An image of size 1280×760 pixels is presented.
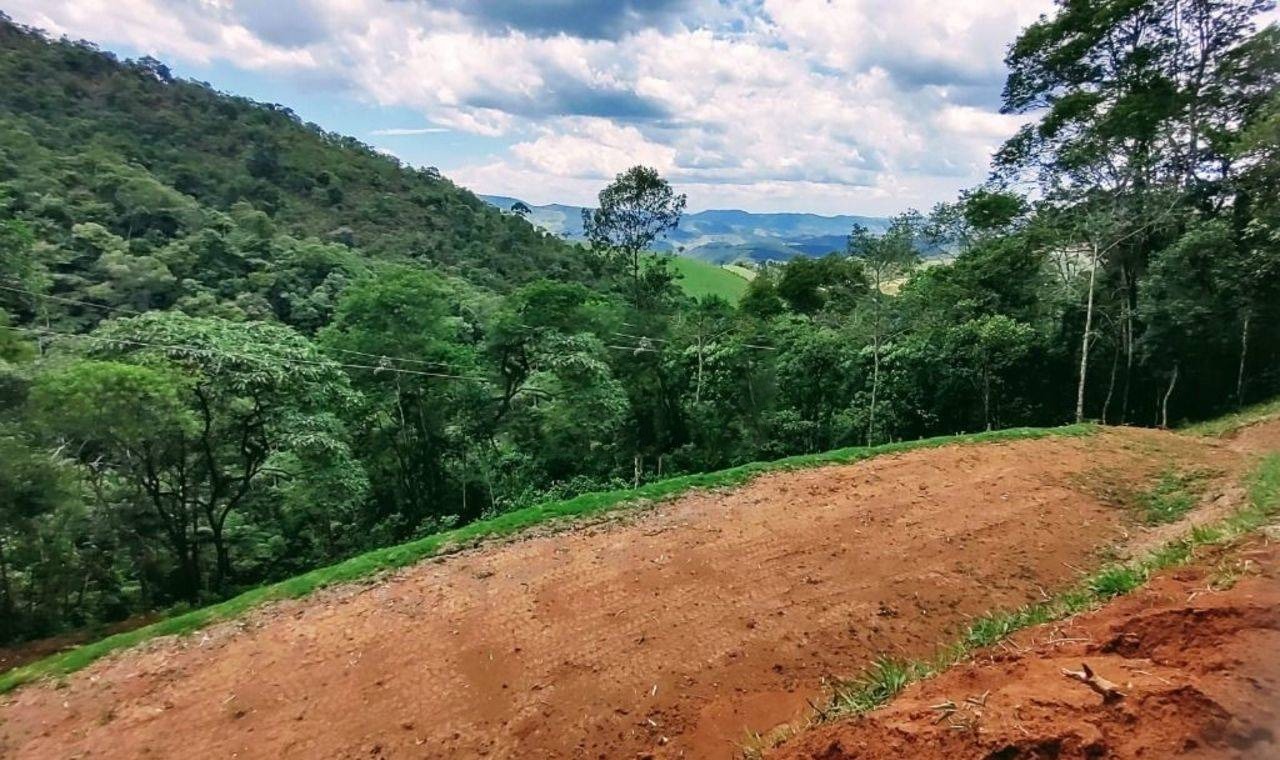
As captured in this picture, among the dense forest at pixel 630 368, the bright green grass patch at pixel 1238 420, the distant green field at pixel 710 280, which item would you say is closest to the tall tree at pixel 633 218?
the dense forest at pixel 630 368

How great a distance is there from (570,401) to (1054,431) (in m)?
10.5

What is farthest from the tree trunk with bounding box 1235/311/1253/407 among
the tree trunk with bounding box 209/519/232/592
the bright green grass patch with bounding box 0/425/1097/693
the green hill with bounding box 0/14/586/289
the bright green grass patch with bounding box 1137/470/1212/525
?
the green hill with bounding box 0/14/586/289

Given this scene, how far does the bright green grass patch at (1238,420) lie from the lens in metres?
12.6

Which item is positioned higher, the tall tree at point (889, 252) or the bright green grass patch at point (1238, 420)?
the tall tree at point (889, 252)

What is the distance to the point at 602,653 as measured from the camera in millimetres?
6023

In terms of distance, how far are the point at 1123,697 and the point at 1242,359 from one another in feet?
54.2

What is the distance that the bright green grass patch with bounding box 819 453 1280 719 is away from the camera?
4.01 meters

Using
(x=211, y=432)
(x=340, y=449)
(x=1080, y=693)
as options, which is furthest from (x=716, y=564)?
(x=211, y=432)

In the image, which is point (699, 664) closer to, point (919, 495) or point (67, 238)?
point (919, 495)

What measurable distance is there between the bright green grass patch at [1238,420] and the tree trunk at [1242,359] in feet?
2.46

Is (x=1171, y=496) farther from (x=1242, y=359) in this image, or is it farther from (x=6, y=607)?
(x=6, y=607)

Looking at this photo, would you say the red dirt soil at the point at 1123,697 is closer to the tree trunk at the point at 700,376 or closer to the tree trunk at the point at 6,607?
the tree trunk at the point at 6,607

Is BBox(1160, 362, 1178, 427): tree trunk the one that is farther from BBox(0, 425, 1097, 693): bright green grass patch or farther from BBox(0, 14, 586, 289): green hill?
BBox(0, 14, 586, 289): green hill

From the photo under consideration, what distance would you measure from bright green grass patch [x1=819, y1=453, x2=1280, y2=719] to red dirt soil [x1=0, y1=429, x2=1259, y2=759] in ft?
3.08
